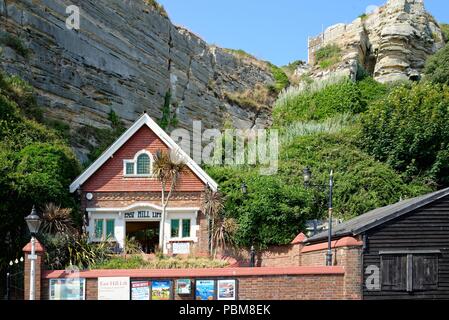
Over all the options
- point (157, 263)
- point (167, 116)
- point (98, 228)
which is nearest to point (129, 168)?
point (98, 228)

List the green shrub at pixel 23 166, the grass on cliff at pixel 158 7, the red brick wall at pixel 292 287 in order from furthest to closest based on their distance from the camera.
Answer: the grass on cliff at pixel 158 7
the green shrub at pixel 23 166
the red brick wall at pixel 292 287

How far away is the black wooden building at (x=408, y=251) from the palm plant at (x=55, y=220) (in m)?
8.79

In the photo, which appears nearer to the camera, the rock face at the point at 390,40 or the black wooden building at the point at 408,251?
the black wooden building at the point at 408,251

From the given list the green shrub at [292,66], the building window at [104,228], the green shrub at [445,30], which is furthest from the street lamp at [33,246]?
the green shrub at [445,30]

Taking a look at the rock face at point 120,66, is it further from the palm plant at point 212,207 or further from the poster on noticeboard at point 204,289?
the poster on noticeboard at point 204,289

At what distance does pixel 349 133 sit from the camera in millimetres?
33906

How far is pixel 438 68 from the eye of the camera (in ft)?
140

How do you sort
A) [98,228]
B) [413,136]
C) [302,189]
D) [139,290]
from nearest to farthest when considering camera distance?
[139,290] < [98,228] < [302,189] < [413,136]

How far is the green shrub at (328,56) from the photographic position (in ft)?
154

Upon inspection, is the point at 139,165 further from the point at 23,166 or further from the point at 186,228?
the point at 23,166

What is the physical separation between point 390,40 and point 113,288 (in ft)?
126

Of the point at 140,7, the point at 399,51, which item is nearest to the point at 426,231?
the point at 140,7

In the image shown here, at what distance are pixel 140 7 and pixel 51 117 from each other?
11978 mm
